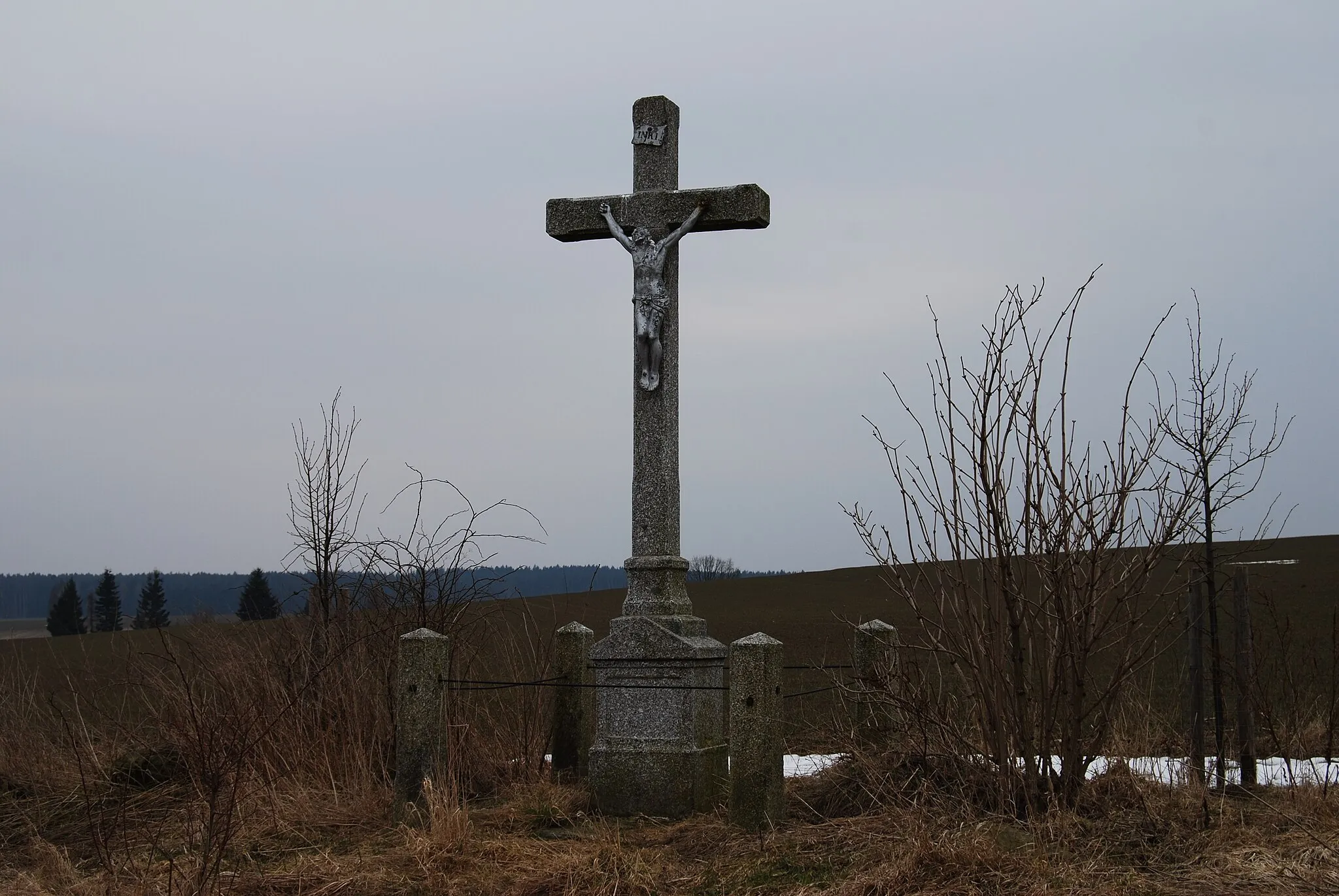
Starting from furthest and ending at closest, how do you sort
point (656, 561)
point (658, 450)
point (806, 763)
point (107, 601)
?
point (107, 601) < point (806, 763) < point (658, 450) < point (656, 561)

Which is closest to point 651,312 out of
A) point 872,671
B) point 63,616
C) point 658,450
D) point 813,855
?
point 658,450

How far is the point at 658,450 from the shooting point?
816 cm

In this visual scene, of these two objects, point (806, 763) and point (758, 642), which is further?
point (806, 763)

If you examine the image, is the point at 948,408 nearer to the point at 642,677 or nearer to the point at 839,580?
the point at 642,677

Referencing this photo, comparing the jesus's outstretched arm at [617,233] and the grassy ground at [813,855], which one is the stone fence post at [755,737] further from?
the jesus's outstretched arm at [617,233]

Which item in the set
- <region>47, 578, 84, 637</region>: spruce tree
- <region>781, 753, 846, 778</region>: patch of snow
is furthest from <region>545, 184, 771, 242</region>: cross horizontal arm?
<region>47, 578, 84, 637</region>: spruce tree

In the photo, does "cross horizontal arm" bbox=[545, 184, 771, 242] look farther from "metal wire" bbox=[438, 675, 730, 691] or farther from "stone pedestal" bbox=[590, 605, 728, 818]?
"metal wire" bbox=[438, 675, 730, 691]

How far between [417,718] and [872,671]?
2861mm

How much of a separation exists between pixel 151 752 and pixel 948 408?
252 inches

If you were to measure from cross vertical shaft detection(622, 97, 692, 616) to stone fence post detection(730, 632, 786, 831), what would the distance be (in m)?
1.02

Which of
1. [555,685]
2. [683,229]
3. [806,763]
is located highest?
[683,229]

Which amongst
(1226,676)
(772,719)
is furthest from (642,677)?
(1226,676)

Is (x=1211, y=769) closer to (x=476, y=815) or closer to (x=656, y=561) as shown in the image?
(x=656, y=561)

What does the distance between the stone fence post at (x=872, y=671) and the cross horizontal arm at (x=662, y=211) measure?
274 cm
